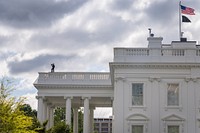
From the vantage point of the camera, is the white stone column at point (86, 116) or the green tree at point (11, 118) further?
the white stone column at point (86, 116)

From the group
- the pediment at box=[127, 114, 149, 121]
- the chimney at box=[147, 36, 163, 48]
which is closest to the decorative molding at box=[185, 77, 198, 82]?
the chimney at box=[147, 36, 163, 48]

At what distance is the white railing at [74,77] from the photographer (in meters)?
58.7

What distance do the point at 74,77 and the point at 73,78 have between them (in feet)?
0.61

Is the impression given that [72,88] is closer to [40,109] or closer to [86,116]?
[86,116]

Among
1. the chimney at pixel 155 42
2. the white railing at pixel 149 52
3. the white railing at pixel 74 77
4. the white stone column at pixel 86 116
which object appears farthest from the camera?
the white railing at pixel 74 77

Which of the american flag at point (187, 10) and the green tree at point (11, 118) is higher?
the american flag at point (187, 10)

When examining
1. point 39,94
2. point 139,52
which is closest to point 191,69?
point 139,52

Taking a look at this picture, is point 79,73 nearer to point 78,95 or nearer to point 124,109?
point 78,95

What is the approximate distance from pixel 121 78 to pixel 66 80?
50.1ft

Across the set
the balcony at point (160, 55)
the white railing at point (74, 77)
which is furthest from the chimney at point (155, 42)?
the white railing at point (74, 77)

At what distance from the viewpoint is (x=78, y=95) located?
5816cm

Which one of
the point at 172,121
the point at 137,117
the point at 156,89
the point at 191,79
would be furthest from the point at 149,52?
the point at 172,121

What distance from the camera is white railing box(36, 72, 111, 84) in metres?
58.7

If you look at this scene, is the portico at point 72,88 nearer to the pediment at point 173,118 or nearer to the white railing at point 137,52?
the white railing at point 137,52
